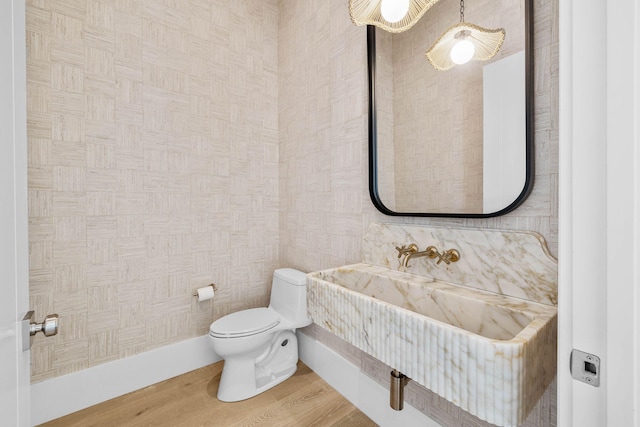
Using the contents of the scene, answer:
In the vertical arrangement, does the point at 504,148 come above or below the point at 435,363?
above

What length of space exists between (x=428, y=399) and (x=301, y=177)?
55.5 inches

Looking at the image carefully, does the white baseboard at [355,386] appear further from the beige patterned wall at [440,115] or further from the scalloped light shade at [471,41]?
the scalloped light shade at [471,41]

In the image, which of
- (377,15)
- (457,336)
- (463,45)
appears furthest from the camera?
(377,15)

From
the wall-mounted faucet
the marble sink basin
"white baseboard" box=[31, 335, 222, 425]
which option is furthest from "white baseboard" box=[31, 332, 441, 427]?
the wall-mounted faucet

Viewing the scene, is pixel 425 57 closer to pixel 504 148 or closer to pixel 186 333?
pixel 504 148

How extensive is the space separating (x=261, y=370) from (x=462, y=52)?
6.33 feet

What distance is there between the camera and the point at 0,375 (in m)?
0.49

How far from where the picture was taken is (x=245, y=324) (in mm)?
1665

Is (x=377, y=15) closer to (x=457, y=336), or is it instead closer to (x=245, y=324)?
(x=457, y=336)

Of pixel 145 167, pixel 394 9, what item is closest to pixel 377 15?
pixel 394 9

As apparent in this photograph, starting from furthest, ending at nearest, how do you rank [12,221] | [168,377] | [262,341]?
[168,377] < [262,341] < [12,221]

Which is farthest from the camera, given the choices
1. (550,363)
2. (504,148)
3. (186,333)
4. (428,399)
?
(186,333)

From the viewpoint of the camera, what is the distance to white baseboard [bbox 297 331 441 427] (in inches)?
50.6
